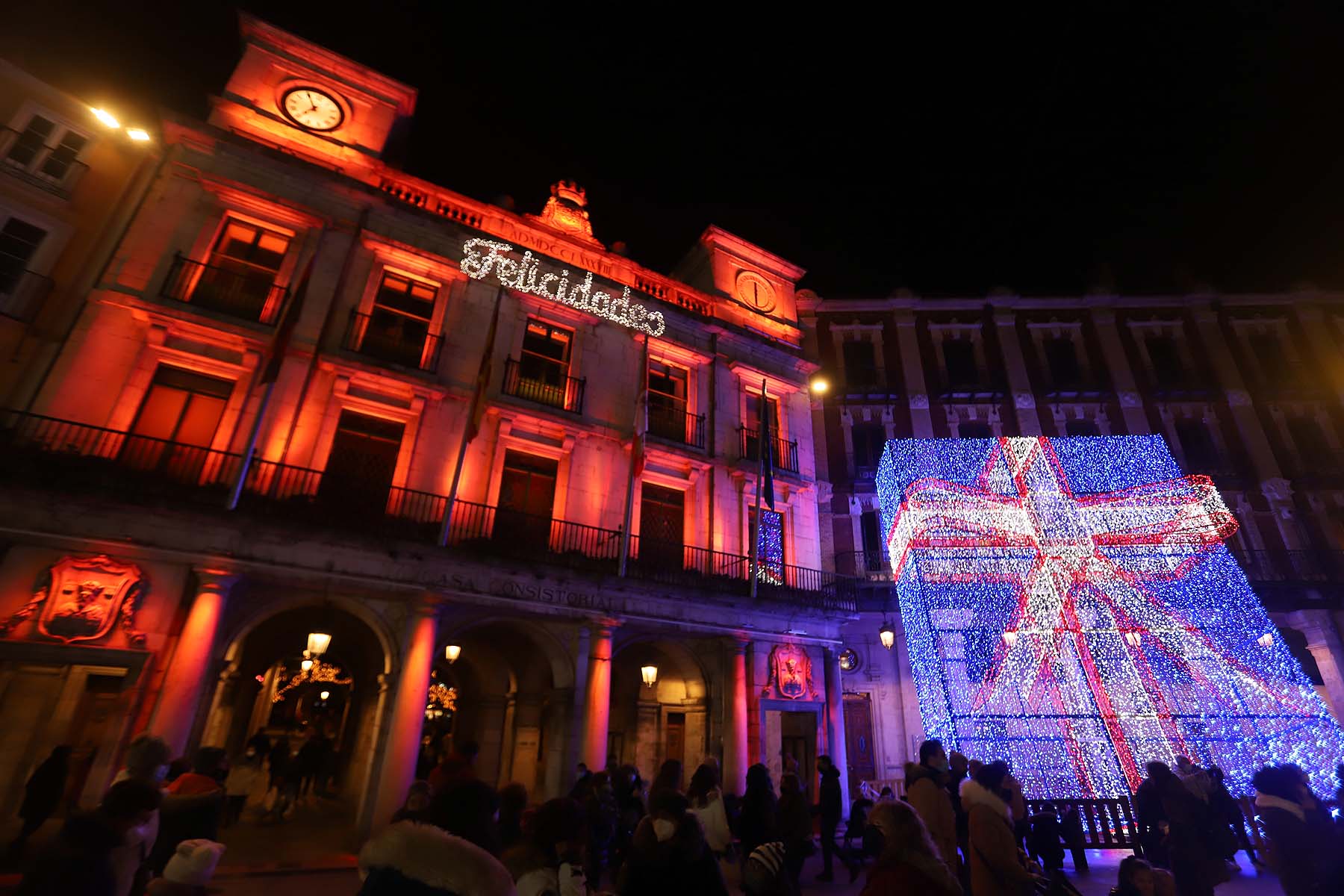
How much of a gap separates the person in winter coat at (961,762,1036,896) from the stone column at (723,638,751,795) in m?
10.1

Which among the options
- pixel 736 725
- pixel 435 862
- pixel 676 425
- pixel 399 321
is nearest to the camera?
pixel 435 862

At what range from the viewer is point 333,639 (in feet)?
50.6

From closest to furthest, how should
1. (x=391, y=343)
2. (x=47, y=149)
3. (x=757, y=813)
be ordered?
1. (x=757, y=813)
2. (x=47, y=149)
3. (x=391, y=343)

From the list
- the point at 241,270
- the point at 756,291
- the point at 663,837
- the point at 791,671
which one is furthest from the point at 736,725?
the point at 241,270

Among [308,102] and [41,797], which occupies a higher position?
[308,102]

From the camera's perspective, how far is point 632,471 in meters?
15.1

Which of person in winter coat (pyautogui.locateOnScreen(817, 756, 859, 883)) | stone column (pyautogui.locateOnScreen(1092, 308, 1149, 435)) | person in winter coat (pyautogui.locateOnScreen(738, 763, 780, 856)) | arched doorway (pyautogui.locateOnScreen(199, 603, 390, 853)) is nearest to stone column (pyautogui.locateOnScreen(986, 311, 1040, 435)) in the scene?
stone column (pyautogui.locateOnScreen(1092, 308, 1149, 435))

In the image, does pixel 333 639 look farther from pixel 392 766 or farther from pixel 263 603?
pixel 392 766

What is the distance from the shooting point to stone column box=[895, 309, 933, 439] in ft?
72.0

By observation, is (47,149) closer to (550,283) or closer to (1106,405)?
(550,283)

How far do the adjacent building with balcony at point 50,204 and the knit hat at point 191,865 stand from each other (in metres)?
12.8

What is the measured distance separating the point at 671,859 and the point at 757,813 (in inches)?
137

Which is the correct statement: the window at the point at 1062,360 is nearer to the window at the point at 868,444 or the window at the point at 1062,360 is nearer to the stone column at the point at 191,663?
the window at the point at 868,444

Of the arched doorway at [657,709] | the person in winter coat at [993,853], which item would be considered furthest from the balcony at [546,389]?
the person in winter coat at [993,853]
